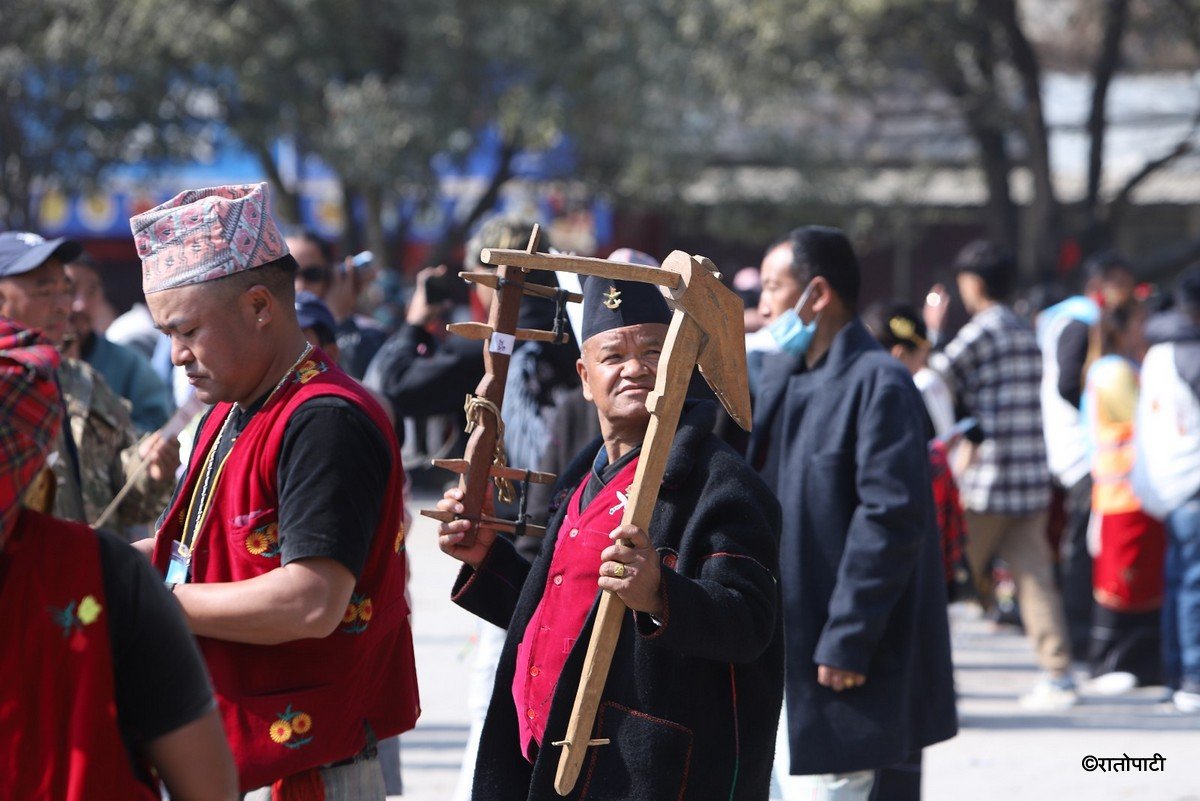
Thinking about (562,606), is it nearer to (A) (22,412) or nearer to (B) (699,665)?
(B) (699,665)

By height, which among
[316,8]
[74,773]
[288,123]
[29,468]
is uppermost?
[316,8]

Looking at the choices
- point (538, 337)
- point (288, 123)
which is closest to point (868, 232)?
point (288, 123)

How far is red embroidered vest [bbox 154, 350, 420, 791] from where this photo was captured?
2723mm

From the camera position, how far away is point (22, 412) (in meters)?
2.06

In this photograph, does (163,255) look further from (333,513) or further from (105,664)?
(105,664)

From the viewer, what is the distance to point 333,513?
2.67 meters

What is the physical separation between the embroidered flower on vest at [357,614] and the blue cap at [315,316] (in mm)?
2170

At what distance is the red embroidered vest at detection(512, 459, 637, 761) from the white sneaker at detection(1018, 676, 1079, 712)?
17.2 feet

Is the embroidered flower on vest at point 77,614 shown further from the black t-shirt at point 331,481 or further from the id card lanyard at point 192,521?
the id card lanyard at point 192,521

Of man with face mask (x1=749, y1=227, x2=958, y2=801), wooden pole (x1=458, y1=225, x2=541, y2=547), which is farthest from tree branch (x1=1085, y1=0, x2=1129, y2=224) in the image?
wooden pole (x1=458, y1=225, x2=541, y2=547)

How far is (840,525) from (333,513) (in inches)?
82.2

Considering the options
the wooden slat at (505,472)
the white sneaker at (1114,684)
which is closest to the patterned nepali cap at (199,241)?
the wooden slat at (505,472)

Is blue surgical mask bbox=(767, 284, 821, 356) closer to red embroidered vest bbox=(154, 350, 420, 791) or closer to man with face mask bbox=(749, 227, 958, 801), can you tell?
man with face mask bbox=(749, 227, 958, 801)

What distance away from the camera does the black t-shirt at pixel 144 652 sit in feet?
6.84
